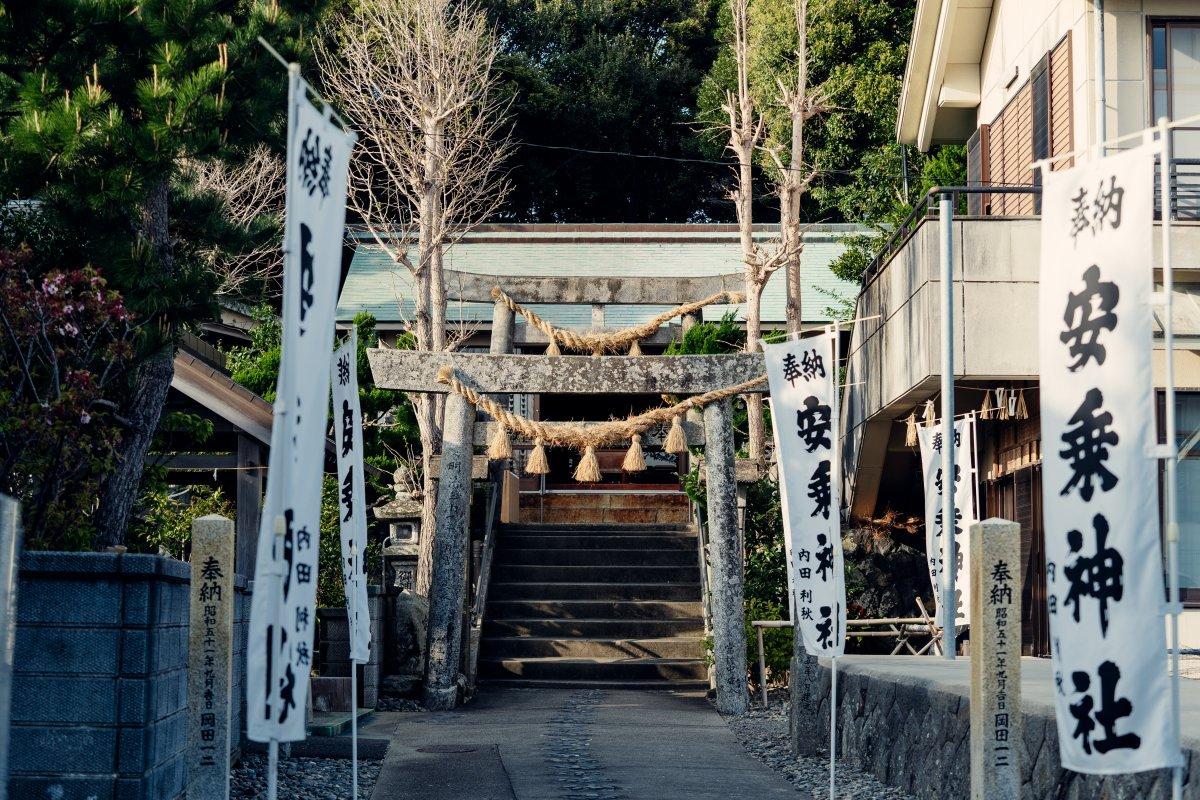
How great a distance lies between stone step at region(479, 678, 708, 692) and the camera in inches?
654

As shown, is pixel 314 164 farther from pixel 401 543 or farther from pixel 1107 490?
pixel 401 543

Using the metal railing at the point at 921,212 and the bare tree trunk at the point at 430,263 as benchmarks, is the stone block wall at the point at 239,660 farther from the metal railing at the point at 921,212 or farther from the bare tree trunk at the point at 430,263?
the bare tree trunk at the point at 430,263

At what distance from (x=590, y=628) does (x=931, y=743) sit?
9.54 metres

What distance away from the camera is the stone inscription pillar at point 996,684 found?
639cm

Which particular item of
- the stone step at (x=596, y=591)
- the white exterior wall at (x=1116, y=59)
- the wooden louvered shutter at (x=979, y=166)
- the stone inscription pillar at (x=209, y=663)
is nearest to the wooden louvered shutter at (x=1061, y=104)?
the white exterior wall at (x=1116, y=59)

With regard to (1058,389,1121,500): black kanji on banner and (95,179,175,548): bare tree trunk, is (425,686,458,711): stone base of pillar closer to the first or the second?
(95,179,175,548): bare tree trunk

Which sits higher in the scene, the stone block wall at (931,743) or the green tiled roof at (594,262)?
the green tiled roof at (594,262)

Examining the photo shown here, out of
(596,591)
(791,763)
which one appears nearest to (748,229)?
(596,591)

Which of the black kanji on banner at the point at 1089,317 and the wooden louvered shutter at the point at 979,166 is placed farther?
the wooden louvered shutter at the point at 979,166

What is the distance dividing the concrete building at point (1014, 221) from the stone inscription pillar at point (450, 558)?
206 inches

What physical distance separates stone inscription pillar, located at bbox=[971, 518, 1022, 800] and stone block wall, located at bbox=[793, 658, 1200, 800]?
0.35 metres

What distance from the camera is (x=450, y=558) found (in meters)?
15.2

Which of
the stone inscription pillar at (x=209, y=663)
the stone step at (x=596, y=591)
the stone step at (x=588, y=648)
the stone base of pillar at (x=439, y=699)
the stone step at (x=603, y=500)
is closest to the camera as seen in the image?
the stone inscription pillar at (x=209, y=663)

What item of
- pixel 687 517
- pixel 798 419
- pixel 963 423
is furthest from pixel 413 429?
pixel 798 419
